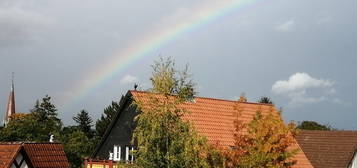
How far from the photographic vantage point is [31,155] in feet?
101

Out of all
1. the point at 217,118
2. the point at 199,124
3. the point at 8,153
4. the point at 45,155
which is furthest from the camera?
the point at 217,118

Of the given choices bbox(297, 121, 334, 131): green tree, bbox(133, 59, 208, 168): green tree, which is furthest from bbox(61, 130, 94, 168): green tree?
bbox(133, 59, 208, 168): green tree

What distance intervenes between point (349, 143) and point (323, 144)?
1907mm

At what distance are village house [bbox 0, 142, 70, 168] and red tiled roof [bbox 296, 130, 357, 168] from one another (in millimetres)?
17179

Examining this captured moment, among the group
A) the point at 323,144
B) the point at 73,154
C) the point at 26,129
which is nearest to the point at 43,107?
the point at 26,129

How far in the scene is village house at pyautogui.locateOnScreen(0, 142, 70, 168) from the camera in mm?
28609

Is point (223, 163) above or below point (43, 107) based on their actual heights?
below

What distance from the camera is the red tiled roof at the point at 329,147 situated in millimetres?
38344

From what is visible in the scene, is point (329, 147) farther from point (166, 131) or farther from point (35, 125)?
point (35, 125)

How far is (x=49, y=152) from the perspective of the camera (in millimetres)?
32094

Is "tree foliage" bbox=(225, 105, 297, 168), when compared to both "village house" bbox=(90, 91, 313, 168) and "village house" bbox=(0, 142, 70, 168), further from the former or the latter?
"village house" bbox=(0, 142, 70, 168)

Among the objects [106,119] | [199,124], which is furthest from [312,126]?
[199,124]

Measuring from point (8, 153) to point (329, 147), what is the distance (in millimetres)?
22191

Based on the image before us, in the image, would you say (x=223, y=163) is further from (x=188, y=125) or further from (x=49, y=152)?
(x=49, y=152)
